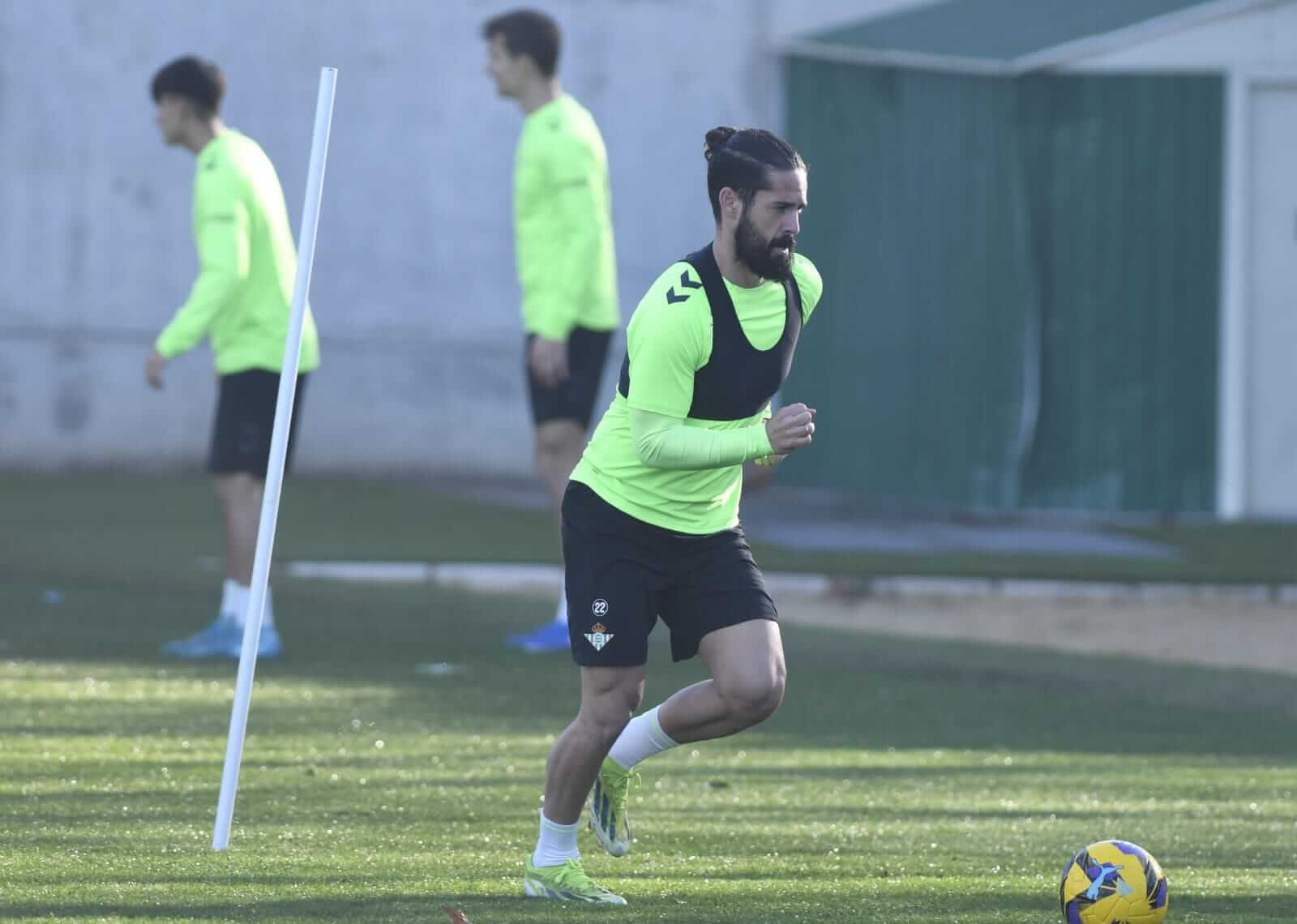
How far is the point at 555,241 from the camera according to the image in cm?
938

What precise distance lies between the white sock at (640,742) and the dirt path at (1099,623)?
5369mm

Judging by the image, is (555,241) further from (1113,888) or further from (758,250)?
(1113,888)

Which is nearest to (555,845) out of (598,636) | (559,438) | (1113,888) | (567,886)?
(567,886)

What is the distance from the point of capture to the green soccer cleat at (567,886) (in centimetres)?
507

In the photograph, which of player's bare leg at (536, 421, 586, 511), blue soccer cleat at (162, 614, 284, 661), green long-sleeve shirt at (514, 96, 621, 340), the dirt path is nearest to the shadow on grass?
blue soccer cleat at (162, 614, 284, 661)

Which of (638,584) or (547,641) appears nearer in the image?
(638,584)

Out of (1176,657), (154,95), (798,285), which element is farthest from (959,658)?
(798,285)

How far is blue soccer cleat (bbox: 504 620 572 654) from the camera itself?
31.8 ft

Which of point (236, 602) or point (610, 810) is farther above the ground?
point (610, 810)

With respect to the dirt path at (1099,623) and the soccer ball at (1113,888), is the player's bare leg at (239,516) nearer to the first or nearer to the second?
the dirt path at (1099,623)

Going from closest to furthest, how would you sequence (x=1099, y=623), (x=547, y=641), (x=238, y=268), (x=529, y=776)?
(x=529, y=776), (x=238, y=268), (x=547, y=641), (x=1099, y=623)

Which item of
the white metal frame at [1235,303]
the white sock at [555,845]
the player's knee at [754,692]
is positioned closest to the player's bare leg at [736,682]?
the player's knee at [754,692]

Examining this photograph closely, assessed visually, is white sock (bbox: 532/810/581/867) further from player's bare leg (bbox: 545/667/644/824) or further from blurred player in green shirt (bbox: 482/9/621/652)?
blurred player in green shirt (bbox: 482/9/621/652)

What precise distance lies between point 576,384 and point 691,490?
13.7 ft
